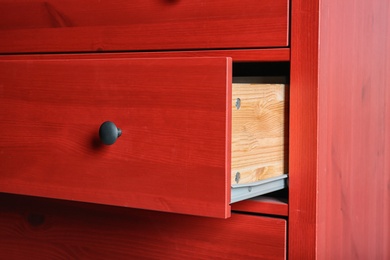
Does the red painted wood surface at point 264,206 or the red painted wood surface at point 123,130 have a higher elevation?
the red painted wood surface at point 123,130

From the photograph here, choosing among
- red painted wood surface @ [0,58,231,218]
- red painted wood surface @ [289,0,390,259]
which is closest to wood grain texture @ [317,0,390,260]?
red painted wood surface @ [289,0,390,259]

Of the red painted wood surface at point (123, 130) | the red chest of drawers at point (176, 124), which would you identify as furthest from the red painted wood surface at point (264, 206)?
the red painted wood surface at point (123, 130)

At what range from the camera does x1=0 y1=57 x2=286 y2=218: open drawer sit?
71 centimetres

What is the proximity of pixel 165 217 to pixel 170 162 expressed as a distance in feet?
0.54

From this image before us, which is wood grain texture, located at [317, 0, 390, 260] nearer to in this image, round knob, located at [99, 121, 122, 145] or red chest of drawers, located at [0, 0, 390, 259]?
red chest of drawers, located at [0, 0, 390, 259]

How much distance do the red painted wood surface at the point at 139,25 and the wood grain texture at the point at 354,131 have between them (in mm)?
75

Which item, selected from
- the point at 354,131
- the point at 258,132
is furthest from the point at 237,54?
the point at 354,131

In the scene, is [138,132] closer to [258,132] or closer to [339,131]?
[258,132]

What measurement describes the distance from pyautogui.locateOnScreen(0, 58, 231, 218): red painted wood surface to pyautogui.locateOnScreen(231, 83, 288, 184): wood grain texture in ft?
0.15

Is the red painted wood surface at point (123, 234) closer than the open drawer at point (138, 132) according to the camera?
No

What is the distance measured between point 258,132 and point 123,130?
0.16 m

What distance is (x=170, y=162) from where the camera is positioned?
729 mm

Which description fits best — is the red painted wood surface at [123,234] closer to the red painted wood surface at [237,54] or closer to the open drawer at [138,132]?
the open drawer at [138,132]

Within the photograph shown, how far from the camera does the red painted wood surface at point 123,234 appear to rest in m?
0.82
